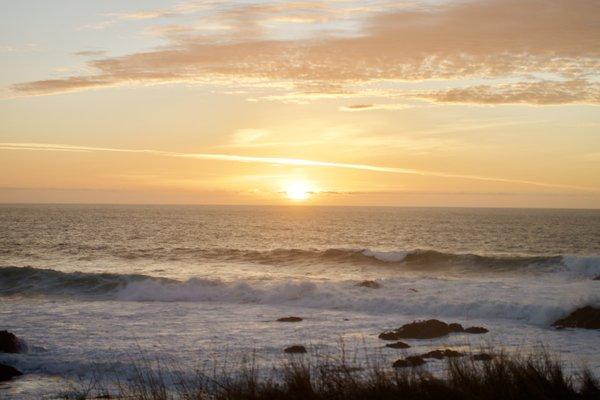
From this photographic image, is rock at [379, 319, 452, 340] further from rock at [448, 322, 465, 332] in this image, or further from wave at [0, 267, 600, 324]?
wave at [0, 267, 600, 324]

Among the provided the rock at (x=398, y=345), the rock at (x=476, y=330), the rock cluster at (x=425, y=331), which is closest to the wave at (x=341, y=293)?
the rock at (x=476, y=330)

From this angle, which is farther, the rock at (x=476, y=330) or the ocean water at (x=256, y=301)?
the rock at (x=476, y=330)

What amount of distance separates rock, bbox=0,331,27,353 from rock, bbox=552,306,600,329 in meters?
19.9

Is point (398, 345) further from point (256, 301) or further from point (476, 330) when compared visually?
point (256, 301)

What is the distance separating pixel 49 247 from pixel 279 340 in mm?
48414

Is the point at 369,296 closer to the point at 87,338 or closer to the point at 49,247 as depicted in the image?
the point at 87,338

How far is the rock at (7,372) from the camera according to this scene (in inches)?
610

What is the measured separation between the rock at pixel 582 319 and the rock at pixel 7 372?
19.8 metres

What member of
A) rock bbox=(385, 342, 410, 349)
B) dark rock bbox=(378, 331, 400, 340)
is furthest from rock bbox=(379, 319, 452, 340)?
rock bbox=(385, 342, 410, 349)

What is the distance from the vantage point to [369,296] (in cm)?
3195

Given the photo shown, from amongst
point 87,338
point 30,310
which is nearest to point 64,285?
point 30,310

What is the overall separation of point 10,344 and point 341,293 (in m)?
18.5

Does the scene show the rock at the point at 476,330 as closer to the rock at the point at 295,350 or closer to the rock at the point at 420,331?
the rock at the point at 420,331

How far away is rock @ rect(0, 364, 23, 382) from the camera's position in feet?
50.8
